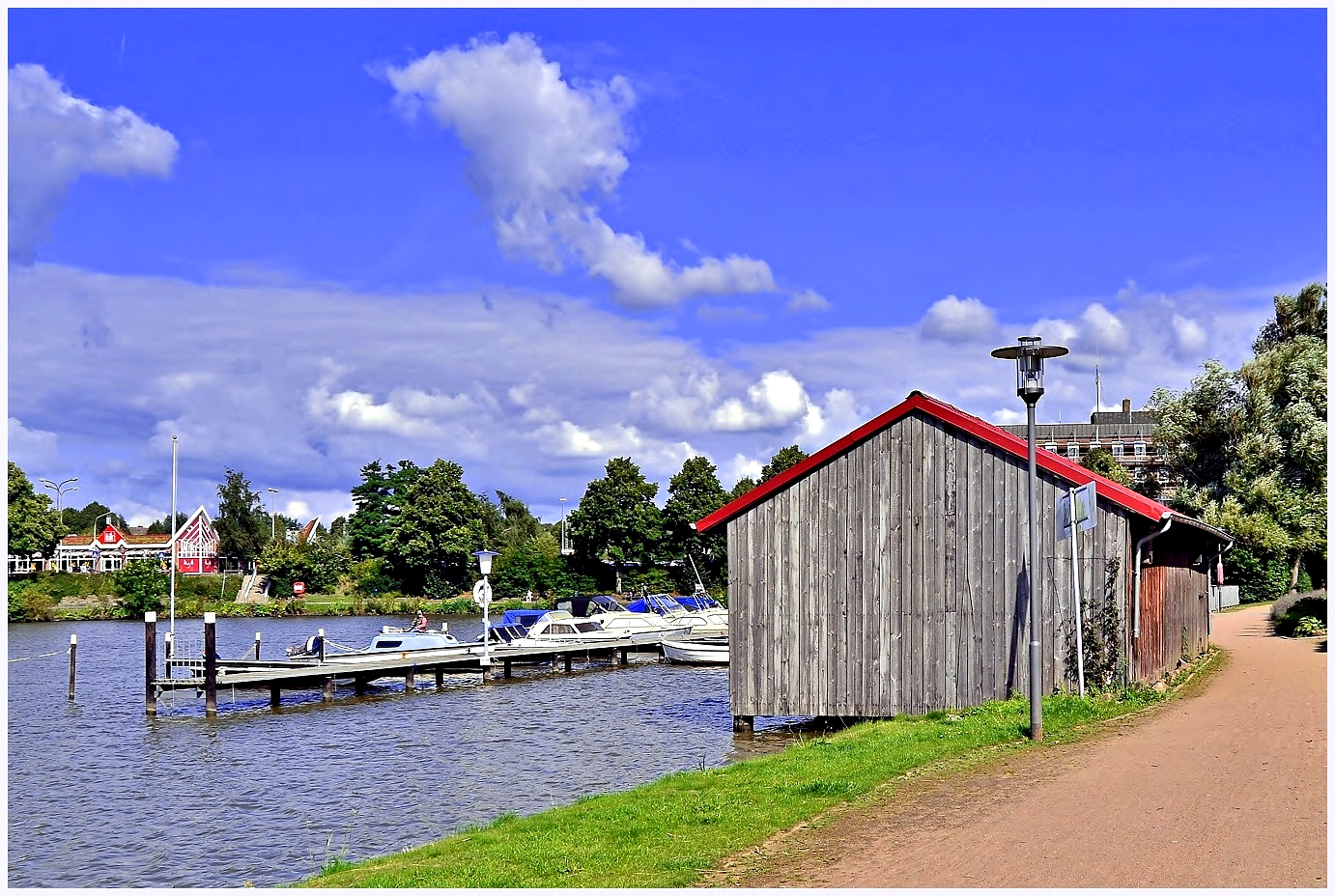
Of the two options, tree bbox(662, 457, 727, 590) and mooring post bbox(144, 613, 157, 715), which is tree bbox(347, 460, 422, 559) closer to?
tree bbox(662, 457, 727, 590)

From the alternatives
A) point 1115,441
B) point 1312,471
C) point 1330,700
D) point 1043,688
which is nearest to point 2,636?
point 1043,688

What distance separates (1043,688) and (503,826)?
11035 millimetres

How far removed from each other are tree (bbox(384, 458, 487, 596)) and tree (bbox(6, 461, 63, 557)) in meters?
28.1

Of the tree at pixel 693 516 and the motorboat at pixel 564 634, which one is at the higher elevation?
the tree at pixel 693 516

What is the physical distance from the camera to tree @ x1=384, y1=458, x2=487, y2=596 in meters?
106

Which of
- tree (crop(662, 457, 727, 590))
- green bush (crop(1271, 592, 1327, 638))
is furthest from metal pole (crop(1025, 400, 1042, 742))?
tree (crop(662, 457, 727, 590))

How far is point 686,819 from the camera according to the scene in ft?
45.5

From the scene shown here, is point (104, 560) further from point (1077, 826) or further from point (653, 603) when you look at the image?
point (1077, 826)

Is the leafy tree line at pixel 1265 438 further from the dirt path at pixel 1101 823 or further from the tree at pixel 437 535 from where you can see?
the tree at pixel 437 535

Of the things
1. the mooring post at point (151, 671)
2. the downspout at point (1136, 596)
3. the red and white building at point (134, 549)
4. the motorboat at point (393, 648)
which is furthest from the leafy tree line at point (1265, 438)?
the red and white building at point (134, 549)

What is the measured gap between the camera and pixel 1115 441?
13675 cm

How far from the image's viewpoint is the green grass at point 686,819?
11.8 meters

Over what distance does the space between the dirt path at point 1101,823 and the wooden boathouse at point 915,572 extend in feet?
11.5

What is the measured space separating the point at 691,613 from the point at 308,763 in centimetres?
4058
